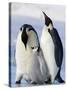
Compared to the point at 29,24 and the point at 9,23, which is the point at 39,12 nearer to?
the point at 29,24

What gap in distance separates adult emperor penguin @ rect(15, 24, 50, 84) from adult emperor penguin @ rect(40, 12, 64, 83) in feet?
0.17

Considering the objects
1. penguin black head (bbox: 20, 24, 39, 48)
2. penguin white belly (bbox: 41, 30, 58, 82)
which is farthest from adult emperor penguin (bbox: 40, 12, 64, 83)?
penguin black head (bbox: 20, 24, 39, 48)

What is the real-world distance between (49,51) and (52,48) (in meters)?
0.04

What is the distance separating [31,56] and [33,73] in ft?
0.44

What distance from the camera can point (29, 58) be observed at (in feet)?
6.87

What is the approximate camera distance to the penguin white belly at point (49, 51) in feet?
7.07

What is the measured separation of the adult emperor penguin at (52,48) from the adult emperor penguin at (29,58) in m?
0.05

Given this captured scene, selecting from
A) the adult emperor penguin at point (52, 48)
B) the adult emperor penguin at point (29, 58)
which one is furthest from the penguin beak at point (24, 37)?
the adult emperor penguin at point (52, 48)

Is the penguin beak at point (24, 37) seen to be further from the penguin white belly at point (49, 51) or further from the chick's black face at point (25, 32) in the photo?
the penguin white belly at point (49, 51)

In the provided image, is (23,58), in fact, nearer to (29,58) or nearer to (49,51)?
(29,58)

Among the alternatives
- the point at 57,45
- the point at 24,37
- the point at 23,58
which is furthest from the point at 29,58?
the point at 57,45

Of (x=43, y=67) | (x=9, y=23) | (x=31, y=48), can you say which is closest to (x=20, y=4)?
(x=9, y=23)

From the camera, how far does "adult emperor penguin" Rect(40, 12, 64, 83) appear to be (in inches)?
85.0

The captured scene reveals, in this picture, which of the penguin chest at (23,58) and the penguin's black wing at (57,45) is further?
the penguin's black wing at (57,45)
